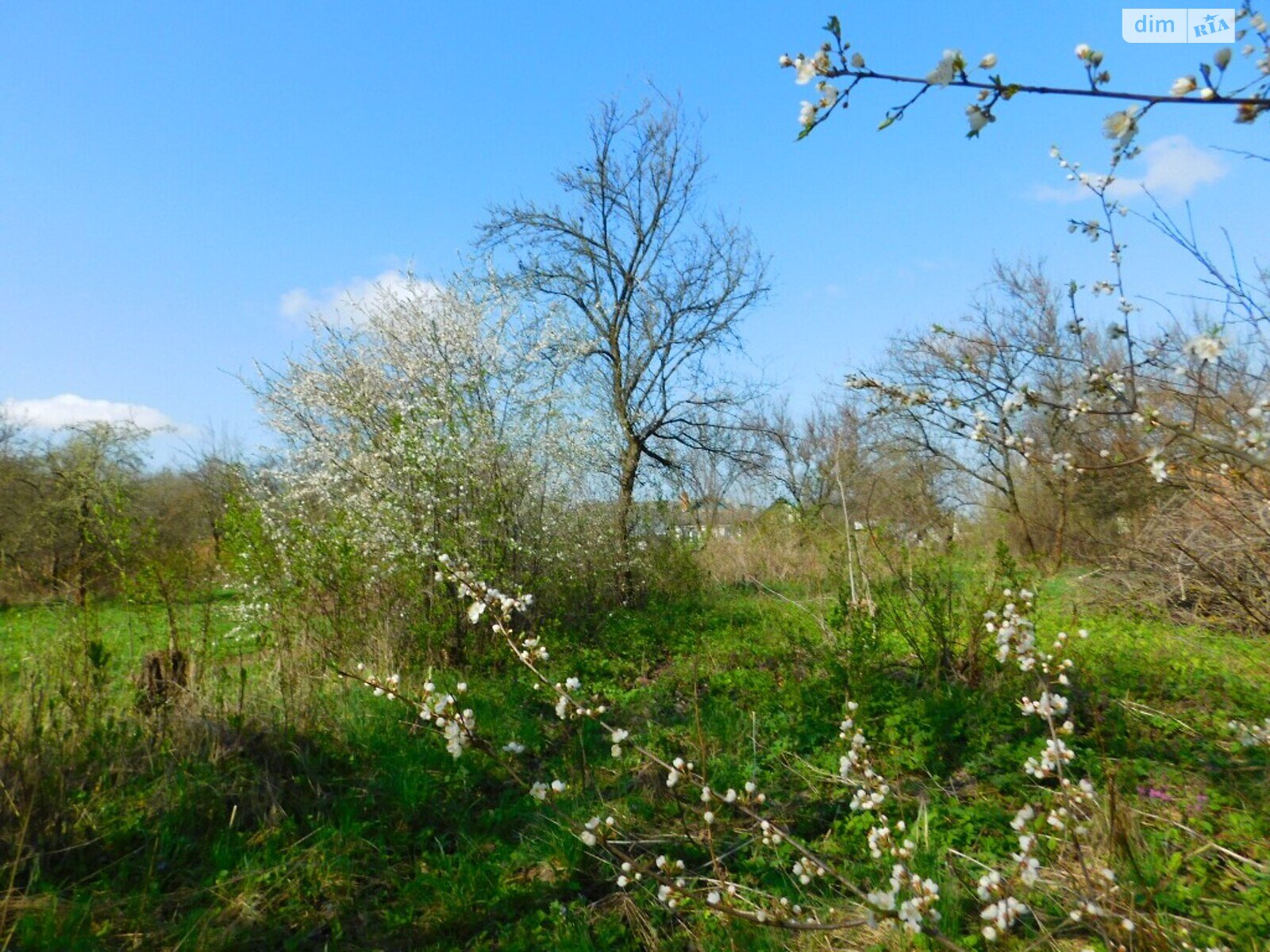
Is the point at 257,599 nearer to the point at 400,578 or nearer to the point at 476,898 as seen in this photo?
the point at 400,578

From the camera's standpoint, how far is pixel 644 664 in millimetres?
7188

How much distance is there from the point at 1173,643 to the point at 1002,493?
1074 cm

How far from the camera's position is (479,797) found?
4395mm

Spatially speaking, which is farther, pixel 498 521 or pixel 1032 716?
pixel 498 521

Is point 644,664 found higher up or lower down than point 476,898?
higher up

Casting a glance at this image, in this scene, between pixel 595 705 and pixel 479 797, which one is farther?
pixel 595 705

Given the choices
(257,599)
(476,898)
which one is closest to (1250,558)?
(476,898)

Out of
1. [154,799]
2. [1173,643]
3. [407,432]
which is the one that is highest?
[407,432]

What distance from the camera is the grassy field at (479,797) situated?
310cm

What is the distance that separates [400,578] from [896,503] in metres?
9.18

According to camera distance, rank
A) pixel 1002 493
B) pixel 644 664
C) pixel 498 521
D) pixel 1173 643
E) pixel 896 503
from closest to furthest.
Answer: pixel 1173 643 < pixel 644 664 < pixel 498 521 < pixel 896 503 < pixel 1002 493

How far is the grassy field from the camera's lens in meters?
3.10

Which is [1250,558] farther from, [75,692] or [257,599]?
[257,599]

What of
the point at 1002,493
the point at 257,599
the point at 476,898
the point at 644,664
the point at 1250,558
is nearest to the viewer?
the point at 476,898
